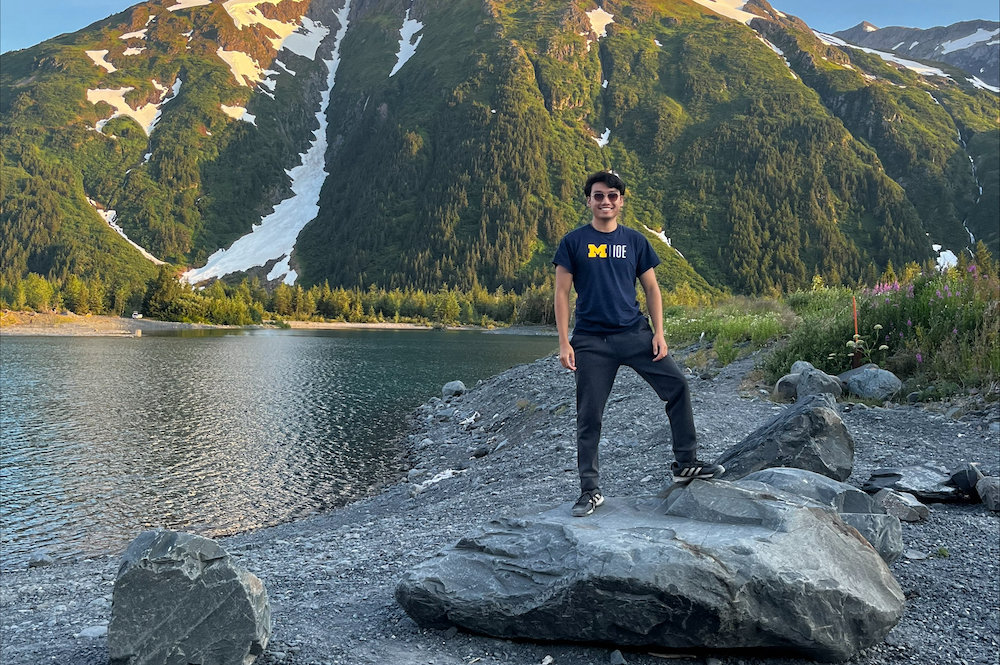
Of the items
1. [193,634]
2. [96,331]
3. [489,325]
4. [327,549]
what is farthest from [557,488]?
[489,325]

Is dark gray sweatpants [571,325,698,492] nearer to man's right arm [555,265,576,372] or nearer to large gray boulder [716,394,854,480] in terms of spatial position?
man's right arm [555,265,576,372]

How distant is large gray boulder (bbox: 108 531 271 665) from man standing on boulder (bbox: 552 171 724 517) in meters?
2.97

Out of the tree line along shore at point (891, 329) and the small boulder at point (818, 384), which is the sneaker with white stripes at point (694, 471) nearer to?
the small boulder at point (818, 384)

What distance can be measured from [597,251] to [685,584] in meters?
3.12

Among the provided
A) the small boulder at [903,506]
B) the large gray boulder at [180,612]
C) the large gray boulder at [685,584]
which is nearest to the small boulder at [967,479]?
the small boulder at [903,506]

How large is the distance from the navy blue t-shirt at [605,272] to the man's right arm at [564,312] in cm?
9

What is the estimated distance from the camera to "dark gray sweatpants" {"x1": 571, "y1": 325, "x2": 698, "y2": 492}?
19.7 ft

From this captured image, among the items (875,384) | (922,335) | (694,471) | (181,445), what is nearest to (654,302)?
(694,471)

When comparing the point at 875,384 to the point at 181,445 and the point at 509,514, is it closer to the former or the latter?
the point at 509,514

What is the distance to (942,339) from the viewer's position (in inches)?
538

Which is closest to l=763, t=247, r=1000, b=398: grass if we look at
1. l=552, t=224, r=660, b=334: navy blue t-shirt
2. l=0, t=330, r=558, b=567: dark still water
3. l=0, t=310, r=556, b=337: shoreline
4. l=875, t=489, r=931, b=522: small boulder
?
l=875, t=489, r=931, b=522: small boulder

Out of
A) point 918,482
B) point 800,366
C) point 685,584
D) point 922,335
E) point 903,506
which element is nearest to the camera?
point 685,584

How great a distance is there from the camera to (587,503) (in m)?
5.91

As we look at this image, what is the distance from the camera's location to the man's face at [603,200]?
20.1 feet
